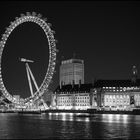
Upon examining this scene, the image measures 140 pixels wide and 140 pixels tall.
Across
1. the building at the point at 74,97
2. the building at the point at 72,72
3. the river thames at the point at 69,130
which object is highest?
the building at the point at 72,72

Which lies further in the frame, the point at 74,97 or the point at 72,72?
the point at 72,72

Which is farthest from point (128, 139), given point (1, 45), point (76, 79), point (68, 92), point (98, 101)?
point (76, 79)

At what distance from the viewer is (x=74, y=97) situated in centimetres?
14075

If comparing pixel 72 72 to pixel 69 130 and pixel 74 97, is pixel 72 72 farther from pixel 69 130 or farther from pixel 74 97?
pixel 69 130

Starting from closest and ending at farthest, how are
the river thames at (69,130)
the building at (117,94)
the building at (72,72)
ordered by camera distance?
the river thames at (69,130)
the building at (117,94)
the building at (72,72)

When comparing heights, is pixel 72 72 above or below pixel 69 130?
above

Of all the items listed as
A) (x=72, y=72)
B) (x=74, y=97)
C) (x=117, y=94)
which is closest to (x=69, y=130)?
(x=117, y=94)

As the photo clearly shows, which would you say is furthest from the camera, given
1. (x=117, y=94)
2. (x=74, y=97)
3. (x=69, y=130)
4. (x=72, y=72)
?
(x=72, y=72)

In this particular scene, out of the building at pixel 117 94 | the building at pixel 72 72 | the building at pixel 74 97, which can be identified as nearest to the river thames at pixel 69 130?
the building at pixel 117 94

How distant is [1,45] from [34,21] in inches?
279

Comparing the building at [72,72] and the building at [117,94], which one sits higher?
the building at [72,72]

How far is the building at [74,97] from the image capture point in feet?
446

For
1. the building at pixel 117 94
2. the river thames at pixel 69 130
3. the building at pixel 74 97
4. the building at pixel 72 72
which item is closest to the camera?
the river thames at pixel 69 130

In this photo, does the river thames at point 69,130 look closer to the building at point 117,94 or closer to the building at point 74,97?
the building at point 117,94
